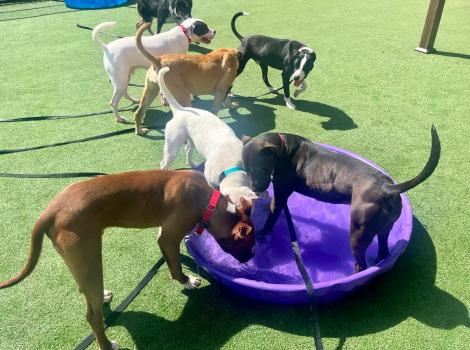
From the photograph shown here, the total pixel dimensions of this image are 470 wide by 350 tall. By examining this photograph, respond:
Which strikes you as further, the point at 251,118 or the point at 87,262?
the point at 251,118

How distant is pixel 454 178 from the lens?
462cm

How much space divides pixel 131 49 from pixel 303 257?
154 inches

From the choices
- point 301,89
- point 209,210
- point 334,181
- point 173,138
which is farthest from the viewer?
point 301,89

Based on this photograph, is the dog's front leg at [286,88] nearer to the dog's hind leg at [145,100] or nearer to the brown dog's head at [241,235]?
the dog's hind leg at [145,100]

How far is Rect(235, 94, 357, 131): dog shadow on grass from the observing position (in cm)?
595

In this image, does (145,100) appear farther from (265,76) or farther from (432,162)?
(432,162)

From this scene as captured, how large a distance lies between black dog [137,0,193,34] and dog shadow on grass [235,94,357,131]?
271cm

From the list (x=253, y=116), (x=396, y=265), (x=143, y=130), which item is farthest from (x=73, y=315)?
(x=253, y=116)

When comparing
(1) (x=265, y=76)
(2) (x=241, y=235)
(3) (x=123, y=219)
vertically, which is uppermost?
(3) (x=123, y=219)

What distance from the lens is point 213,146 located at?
13.7ft

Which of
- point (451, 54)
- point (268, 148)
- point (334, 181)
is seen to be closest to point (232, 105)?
point (268, 148)

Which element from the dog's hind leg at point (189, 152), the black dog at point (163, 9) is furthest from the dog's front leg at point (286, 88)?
the black dog at point (163, 9)

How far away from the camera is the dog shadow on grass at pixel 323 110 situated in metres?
5.95

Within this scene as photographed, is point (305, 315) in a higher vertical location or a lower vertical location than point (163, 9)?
lower
